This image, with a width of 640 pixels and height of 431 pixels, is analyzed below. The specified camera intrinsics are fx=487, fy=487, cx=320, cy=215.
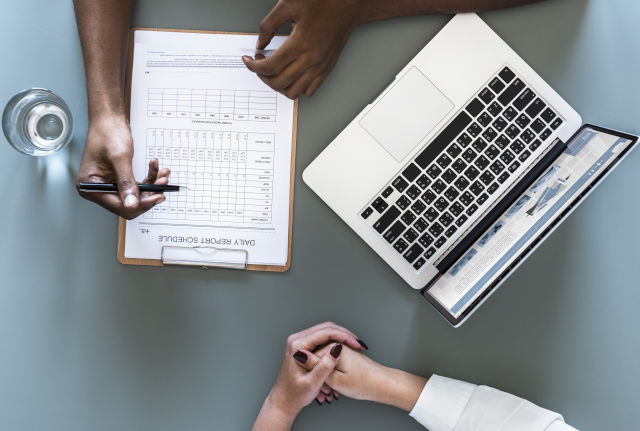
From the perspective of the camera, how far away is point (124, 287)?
87cm

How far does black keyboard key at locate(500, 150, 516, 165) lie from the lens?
81 centimetres

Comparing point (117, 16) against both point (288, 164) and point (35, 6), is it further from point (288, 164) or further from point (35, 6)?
point (288, 164)

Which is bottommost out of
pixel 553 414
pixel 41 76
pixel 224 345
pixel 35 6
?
pixel 224 345

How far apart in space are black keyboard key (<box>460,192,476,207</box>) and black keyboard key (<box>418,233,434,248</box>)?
3.2 inches

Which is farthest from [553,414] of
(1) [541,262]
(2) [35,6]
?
(2) [35,6]

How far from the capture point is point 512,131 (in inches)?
A: 31.9

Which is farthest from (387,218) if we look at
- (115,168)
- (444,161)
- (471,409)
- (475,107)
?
(115,168)

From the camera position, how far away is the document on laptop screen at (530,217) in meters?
0.70

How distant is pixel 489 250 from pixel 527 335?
0.70 feet

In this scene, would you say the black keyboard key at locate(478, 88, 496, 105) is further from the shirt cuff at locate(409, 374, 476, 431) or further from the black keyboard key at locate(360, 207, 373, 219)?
the shirt cuff at locate(409, 374, 476, 431)

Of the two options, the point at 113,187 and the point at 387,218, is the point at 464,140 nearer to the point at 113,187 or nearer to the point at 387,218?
the point at 387,218

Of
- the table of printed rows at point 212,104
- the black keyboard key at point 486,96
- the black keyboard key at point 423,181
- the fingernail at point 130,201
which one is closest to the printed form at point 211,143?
the table of printed rows at point 212,104

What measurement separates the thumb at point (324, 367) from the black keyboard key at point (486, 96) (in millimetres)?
476

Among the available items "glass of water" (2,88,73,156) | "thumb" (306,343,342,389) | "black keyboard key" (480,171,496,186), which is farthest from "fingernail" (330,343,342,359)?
"glass of water" (2,88,73,156)
